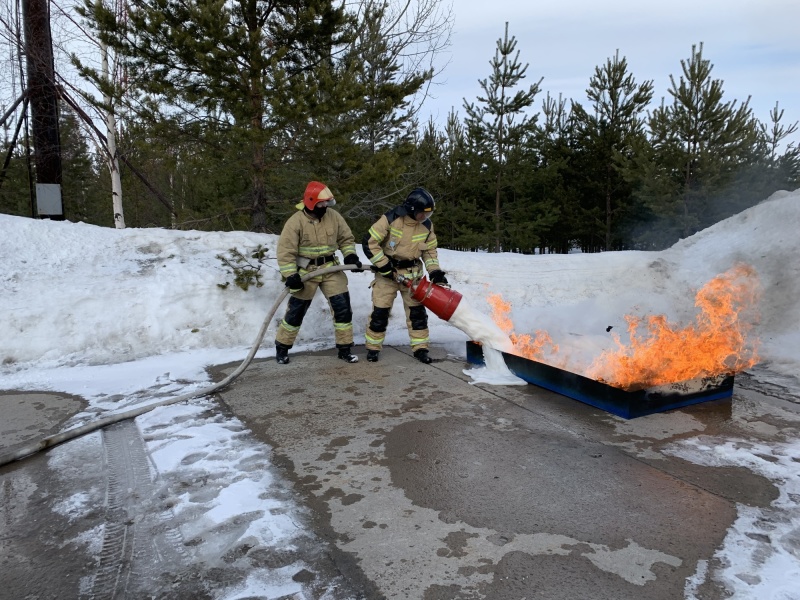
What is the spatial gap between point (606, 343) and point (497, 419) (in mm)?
2535

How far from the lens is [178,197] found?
65.1ft

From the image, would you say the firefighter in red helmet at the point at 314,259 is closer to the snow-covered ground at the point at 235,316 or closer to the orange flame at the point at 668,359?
the snow-covered ground at the point at 235,316

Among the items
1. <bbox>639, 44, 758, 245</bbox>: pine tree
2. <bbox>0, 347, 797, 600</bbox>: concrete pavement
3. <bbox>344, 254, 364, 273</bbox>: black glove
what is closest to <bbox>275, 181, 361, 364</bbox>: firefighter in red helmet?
<bbox>344, 254, 364, 273</bbox>: black glove

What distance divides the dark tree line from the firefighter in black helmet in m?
3.35

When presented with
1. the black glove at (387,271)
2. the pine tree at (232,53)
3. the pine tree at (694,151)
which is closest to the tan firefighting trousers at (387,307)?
the black glove at (387,271)

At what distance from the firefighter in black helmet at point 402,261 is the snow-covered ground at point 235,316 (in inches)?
35.1

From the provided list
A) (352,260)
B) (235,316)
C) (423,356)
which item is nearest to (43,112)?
(235,316)

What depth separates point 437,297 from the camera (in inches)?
211

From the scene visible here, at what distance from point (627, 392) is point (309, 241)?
11.5 ft

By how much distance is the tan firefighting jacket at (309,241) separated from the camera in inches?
221

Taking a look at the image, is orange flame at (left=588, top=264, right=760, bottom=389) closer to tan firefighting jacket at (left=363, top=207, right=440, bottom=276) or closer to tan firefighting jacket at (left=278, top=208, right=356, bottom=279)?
tan firefighting jacket at (left=363, top=207, right=440, bottom=276)

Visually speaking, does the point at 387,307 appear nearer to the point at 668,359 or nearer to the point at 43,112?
the point at 668,359

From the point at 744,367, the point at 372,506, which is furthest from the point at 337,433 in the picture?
the point at 744,367

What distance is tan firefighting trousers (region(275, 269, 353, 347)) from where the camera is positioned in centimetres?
588
